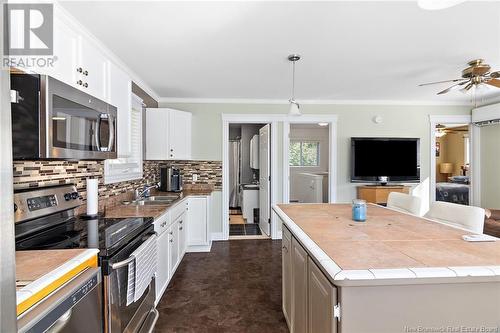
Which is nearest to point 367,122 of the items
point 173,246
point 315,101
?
point 315,101

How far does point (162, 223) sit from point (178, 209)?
67cm

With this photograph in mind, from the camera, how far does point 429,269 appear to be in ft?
3.17

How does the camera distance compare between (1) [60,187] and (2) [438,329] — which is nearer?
(2) [438,329]

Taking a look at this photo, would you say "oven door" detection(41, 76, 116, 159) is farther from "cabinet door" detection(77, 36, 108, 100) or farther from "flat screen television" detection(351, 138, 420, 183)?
"flat screen television" detection(351, 138, 420, 183)

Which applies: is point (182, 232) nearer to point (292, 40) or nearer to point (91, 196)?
point (91, 196)

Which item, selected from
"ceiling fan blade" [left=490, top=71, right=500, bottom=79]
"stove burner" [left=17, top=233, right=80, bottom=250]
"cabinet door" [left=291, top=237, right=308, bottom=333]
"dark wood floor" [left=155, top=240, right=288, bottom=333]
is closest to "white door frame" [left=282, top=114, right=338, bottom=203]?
"dark wood floor" [left=155, top=240, right=288, bottom=333]

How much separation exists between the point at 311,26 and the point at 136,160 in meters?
2.34

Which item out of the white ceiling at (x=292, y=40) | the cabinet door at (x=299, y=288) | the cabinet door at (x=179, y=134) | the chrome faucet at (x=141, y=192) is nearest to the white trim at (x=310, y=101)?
the cabinet door at (x=179, y=134)

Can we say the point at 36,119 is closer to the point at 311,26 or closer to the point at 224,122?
the point at 311,26

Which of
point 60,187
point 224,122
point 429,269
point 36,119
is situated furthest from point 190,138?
point 429,269

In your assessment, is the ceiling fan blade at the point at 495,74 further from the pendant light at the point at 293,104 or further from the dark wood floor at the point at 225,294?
the dark wood floor at the point at 225,294

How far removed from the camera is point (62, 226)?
5.80ft

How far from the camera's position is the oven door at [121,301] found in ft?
4.55

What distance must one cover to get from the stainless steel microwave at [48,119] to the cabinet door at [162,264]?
1.08m
